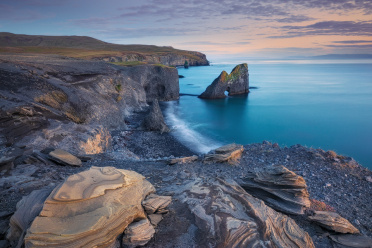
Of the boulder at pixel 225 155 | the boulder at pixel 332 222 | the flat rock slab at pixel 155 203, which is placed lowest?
the boulder at pixel 332 222

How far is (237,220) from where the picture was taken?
6719 millimetres

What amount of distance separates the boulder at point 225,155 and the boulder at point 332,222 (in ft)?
20.0

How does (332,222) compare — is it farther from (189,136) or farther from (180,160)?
(189,136)

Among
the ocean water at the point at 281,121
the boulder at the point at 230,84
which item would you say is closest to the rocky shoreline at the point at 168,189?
the ocean water at the point at 281,121

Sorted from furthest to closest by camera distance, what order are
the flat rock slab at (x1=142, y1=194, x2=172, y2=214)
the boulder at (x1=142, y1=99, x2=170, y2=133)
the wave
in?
1. the boulder at (x1=142, y1=99, x2=170, y2=133)
2. the wave
3. the flat rock slab at (x1=142, y1=194, x2=172, y2=214)

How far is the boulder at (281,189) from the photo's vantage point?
28.7ft

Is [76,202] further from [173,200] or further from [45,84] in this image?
[45,84]

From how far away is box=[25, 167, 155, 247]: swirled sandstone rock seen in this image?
512 centimetres

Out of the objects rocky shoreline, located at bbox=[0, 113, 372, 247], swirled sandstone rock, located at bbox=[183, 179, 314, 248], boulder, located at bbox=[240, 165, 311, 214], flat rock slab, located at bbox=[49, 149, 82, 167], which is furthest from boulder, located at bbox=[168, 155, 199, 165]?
swirled sandstone rock, located at bbox=[183, 179, 314, 248]

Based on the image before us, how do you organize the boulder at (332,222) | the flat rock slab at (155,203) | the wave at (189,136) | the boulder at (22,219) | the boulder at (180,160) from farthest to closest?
the wave at (189,136) < the boulder at (180,160) < the boulder at (332,222) < the flat rock slab at (155,203) < the boulder at (22,219)

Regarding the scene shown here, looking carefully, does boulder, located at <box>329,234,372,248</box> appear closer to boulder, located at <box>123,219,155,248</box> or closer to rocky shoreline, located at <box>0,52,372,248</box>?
rocky shoreline, located at <box>0,52,372,248</box>

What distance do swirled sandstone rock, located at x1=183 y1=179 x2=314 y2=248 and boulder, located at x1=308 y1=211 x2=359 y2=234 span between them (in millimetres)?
1577

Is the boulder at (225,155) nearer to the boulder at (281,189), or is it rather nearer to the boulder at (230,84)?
the boulder at (281,189)

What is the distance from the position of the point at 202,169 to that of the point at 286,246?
6943 mm
